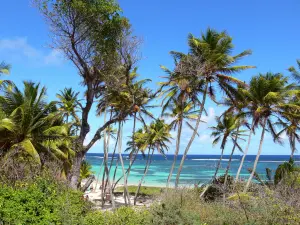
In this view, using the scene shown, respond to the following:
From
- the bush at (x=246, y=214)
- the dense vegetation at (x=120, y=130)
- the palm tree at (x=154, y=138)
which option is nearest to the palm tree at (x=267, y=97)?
the dense vegetation at (x=120, y=130)

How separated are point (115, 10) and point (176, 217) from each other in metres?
7.63

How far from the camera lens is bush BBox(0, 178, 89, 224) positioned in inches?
260

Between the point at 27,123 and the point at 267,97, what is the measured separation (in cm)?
1271

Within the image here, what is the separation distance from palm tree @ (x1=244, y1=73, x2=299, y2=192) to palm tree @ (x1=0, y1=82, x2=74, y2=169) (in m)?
10.9

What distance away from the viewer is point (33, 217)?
21.9 ft

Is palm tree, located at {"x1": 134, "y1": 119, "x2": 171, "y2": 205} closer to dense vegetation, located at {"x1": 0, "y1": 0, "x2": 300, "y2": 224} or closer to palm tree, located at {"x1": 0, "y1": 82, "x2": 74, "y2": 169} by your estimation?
dense vegetation, located at {"x1": 0, "y1": 0, "x2": 300, "y2": 224}

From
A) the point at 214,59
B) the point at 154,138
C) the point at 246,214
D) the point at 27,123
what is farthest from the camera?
the point at 154,138

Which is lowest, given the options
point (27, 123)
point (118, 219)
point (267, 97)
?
point (118, 219)

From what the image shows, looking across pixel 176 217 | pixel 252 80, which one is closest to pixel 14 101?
pixel 176 217

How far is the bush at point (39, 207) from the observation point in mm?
6602

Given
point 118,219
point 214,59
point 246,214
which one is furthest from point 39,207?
point 214,59

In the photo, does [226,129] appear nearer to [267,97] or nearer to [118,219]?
[267,97]

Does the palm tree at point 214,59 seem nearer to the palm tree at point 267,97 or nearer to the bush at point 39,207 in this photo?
the palm tree at point 267,97

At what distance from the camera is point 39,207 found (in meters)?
7.18
